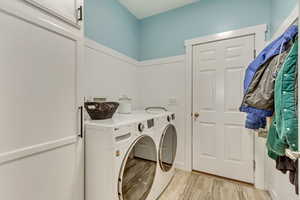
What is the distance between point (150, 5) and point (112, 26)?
797 millimetres

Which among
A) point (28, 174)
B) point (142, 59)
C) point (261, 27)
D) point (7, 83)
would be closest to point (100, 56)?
point (142, 59)

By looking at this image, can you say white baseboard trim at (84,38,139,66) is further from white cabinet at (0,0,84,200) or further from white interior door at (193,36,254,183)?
white interior door at (193,36,254,183)

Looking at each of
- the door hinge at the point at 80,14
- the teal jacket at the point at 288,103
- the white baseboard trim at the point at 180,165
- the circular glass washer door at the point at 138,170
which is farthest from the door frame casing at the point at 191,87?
the door hinge at the point at 80,14

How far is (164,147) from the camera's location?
1869 millimetres

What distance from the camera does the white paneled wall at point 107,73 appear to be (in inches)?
66.7

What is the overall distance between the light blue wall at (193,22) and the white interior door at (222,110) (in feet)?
0.84

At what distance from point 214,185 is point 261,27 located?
7.24 ft

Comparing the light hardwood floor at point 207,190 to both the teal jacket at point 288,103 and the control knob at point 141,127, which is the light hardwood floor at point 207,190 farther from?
the teal jacket at point 288,103

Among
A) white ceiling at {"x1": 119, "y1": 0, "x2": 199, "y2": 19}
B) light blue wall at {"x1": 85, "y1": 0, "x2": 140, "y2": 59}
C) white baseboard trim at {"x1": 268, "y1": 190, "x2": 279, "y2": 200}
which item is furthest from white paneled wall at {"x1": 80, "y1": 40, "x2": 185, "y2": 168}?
white baseboard trim at {"x1": 268, "y1": 190, "x2": 279, "y2": 200}

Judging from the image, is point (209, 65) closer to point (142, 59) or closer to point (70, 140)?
point (142, 59)

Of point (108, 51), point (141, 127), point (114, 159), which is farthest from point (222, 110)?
point (108, 51)

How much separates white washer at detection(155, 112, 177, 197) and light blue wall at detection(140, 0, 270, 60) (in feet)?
4.19

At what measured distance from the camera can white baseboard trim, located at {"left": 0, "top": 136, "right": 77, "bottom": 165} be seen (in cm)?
72

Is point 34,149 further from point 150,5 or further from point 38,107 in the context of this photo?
point 150,5
